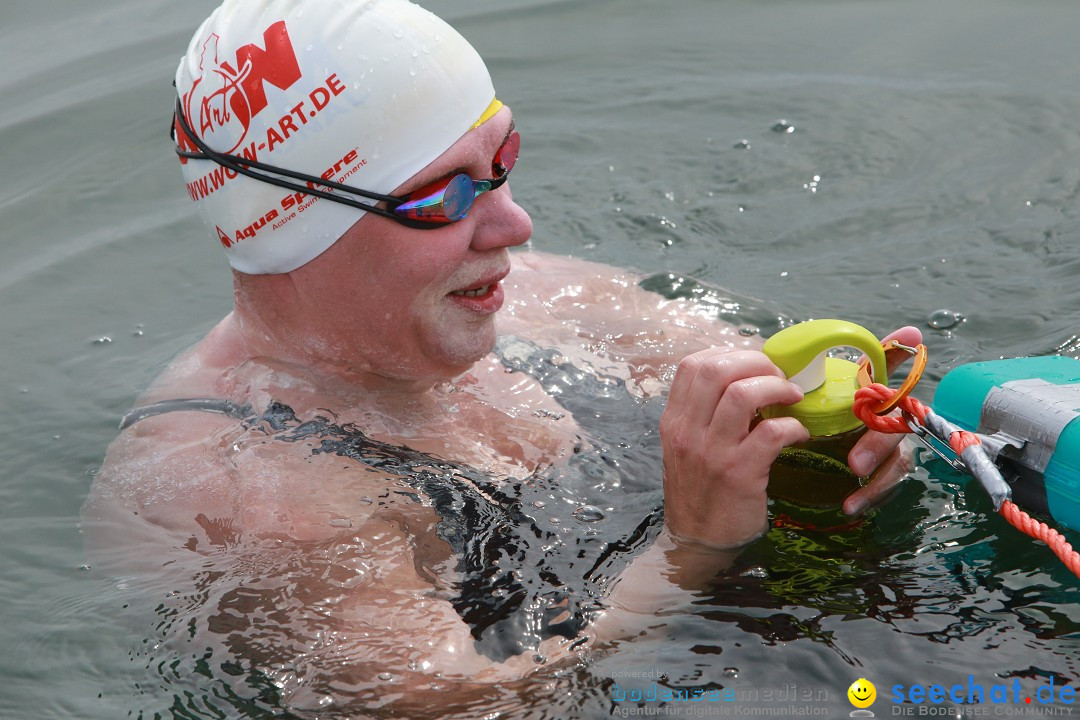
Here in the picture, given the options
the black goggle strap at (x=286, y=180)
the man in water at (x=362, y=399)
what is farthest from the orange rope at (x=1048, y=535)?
the black goggle strap at (x=286, y=180)

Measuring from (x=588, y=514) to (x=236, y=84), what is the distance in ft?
5.35

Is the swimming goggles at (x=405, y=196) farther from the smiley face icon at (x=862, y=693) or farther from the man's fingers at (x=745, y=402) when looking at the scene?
the smiley face icon at (x=862, y=693)

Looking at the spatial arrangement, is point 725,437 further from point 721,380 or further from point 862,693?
point 862,693

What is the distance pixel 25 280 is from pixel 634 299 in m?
3.00

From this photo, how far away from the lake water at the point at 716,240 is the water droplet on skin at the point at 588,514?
0.50 metres

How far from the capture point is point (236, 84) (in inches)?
132

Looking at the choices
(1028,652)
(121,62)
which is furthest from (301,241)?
(121,62)

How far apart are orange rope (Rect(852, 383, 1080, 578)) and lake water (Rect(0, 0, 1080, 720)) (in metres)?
0.37

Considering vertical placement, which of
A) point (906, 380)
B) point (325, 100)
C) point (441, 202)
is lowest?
point (906, 380)

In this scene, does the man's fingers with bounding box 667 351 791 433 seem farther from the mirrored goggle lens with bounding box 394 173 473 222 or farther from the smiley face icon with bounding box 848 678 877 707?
the mirrored goggle lens with bounding box 394 173 473 222

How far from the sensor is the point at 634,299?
15.9 ft

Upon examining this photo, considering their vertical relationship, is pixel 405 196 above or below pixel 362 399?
above

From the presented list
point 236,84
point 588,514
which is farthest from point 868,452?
point 236,84

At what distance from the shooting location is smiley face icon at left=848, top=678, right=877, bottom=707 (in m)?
2.75
